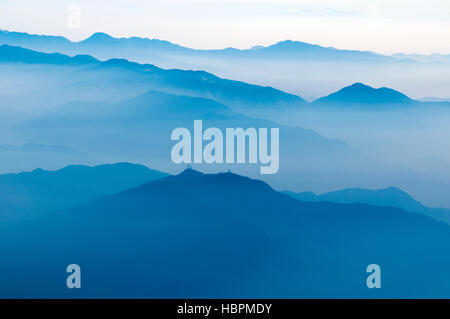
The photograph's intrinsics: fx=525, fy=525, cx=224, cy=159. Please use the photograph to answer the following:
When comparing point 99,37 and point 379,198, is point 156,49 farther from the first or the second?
point 379,198

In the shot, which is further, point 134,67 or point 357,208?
point 134,67

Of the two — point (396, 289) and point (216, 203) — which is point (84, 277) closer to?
point (216, 203)

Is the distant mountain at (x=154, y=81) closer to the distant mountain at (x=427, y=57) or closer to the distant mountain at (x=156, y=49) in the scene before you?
the distant mountain at (x=156, y=49)

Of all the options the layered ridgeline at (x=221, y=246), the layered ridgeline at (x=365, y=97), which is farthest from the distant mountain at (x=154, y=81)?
the layered ridgeline at (x=221, y=246)

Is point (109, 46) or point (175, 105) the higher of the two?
point (109, 46)

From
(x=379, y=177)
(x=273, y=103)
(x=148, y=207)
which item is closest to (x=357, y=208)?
(x=379, y=177)
